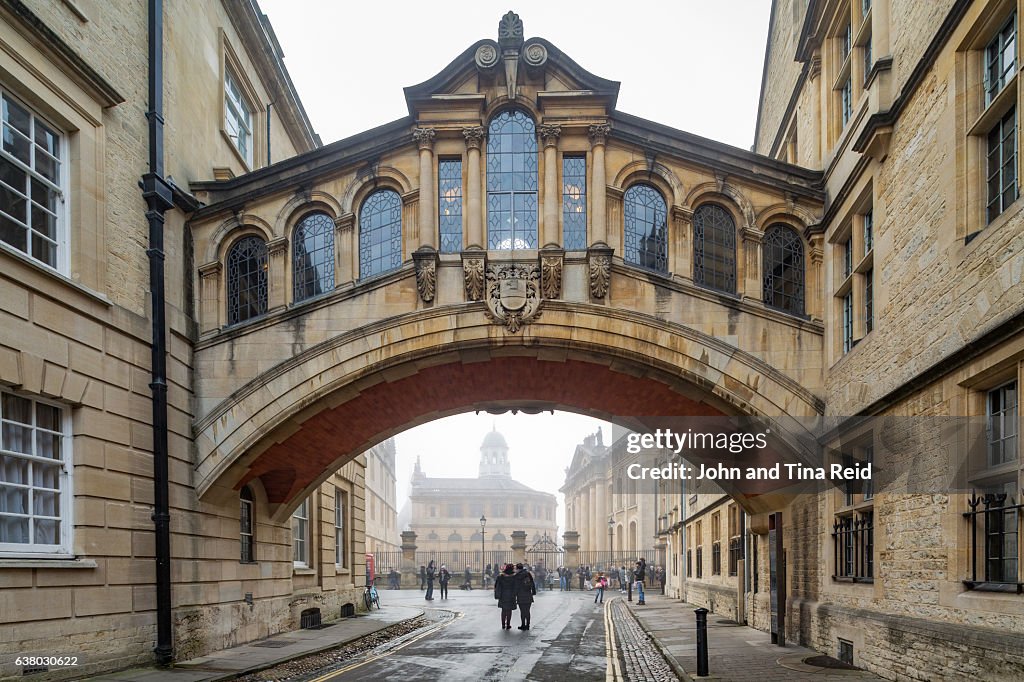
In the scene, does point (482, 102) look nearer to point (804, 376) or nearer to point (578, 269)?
point (578, 269)

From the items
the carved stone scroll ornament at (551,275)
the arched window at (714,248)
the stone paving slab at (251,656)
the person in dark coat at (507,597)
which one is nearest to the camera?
the stone paving slab at (251,656)

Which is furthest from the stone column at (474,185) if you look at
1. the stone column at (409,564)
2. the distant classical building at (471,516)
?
the distant classical building at (471,516)

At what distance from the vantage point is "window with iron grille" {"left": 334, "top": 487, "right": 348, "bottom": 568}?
24.8 m

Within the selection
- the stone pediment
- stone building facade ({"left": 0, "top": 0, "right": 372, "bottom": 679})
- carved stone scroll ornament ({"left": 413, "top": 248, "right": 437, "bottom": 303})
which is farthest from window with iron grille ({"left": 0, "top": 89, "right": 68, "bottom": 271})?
the stone pediment

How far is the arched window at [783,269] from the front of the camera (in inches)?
607

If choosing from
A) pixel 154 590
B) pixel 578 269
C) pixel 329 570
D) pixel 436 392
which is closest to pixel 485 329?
pixel 578 269

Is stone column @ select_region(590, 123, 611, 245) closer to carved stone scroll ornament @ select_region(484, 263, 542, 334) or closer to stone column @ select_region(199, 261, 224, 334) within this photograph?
carved stone scroll ornament @ select_region(484, 263, 542, 334)

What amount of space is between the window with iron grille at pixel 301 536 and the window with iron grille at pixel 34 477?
9675mm

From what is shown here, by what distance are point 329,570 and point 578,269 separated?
11842mm

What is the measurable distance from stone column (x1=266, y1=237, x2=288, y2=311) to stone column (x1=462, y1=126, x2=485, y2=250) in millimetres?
3381

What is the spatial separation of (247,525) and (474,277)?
6979mm

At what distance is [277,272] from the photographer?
1598 centimetres

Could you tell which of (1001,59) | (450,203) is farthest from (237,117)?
(1001,59)

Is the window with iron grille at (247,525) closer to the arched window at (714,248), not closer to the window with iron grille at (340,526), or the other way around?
the window with iron grille at (340,526)
